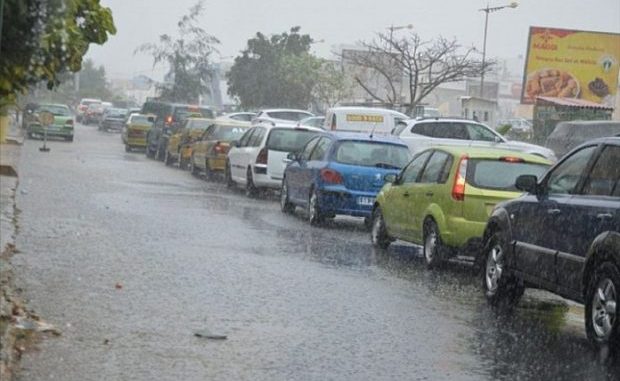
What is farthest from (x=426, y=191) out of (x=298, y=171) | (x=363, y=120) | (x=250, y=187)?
(x=363, y=120)

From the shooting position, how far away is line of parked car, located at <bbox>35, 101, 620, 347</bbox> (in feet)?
32.4

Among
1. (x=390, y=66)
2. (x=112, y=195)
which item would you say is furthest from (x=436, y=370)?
(x=390, y=66)

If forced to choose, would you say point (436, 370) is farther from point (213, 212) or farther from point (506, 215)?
point (213, 212)

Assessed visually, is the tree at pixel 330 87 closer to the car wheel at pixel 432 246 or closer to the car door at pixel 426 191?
the car door at pixel 426 191

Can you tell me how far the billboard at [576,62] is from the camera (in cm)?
5682

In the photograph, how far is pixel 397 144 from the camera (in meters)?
19.8

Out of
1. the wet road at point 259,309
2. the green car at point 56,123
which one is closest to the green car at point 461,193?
the wet road at point 259,309

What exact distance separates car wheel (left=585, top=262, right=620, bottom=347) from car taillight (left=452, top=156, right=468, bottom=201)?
4252 millimetres

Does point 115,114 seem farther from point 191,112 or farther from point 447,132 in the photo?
point 447,132

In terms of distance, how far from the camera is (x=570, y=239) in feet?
33.7

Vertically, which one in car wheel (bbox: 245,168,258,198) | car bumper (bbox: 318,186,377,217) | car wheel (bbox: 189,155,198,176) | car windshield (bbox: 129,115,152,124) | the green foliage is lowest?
car wheel (bbox: 189,155,198,176)

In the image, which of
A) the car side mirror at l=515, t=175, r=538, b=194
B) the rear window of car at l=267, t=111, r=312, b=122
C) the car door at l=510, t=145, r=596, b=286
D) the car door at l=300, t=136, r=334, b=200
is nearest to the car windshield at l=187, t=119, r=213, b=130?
the rear window of car at l=267, t=111, r=312, b=122

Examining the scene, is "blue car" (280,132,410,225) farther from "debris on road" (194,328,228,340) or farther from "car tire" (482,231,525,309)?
"debris on road" (194,328,228,340)

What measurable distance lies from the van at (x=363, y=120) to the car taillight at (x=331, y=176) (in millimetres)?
13207
